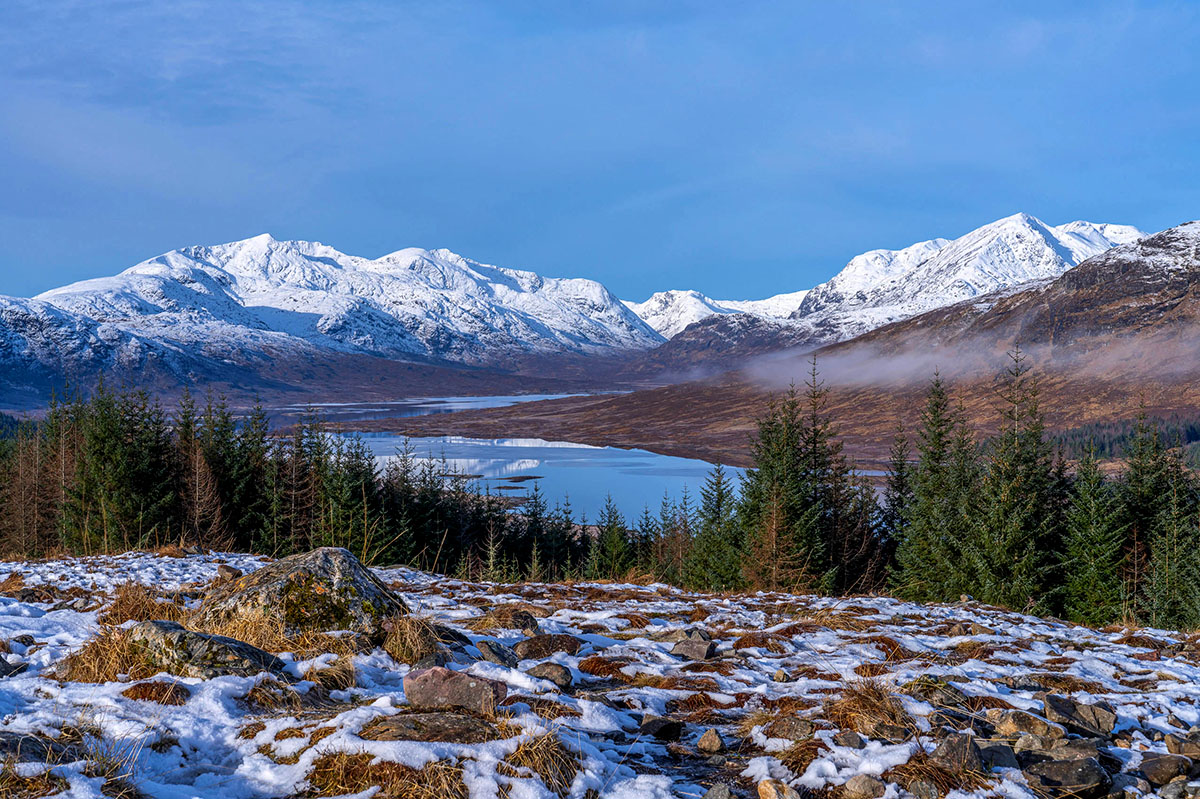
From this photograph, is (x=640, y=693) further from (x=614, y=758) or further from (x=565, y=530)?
(x=565, y=530)

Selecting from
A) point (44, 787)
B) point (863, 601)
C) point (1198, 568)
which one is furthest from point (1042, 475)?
point (44, 787)

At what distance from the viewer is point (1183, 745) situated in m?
4.62

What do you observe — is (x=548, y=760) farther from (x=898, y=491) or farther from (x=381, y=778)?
(x=898, y=491)

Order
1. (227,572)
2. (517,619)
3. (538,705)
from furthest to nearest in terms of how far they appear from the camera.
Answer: (227,572)
(517,619)
(538,705)

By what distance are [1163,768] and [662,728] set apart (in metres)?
3.01

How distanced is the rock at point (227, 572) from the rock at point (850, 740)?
8959 millimetres

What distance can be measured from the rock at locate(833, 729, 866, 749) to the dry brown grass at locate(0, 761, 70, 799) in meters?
4.26

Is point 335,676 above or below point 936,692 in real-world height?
above

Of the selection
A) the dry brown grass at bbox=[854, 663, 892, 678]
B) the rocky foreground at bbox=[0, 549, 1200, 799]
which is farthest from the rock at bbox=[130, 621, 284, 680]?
the dry brown grass at bbox=[854, 663, 892, 678]

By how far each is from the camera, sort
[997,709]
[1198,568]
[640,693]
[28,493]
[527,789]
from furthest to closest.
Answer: [28,493], [1198,568], [640,693], [997,709], [527,789]

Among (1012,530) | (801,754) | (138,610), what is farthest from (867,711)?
(1012,530)

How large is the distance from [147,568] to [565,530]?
168 ft

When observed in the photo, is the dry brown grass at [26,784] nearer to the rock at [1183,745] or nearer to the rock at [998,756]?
the rock at [998,756]

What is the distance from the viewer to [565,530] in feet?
202
